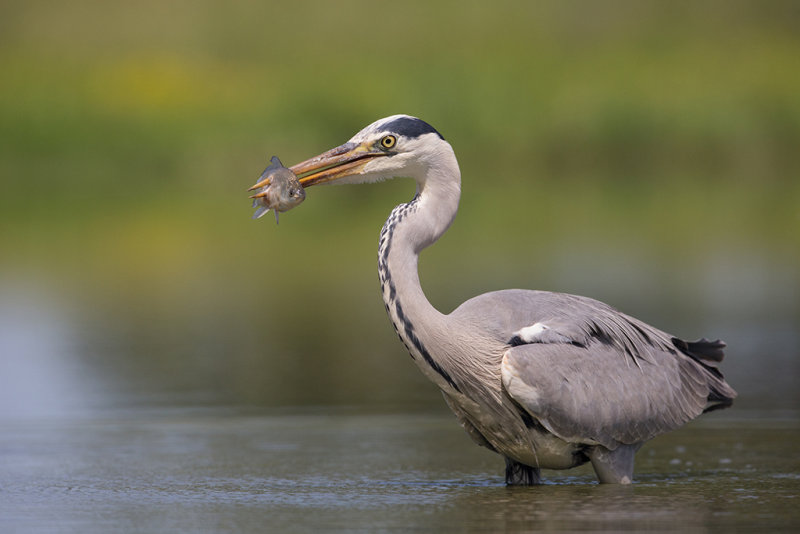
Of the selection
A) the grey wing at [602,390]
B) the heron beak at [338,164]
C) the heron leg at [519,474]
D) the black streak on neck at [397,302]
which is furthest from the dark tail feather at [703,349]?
the heron beak at [338,164]

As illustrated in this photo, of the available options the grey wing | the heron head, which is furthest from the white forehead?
the grey wing

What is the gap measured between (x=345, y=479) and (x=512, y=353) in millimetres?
1367

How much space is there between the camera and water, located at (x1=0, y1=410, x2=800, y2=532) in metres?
7.73

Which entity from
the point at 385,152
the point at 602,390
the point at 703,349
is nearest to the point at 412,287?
the point at 385,152

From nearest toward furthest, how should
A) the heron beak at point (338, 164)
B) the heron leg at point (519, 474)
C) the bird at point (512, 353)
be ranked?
the bird at point (512, 353), the heron beak at point (338, 164), the heron leg at point (519, 474)

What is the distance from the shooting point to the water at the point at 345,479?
7.73m

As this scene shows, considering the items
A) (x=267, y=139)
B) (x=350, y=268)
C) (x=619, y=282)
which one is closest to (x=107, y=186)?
(x=267, y=139)

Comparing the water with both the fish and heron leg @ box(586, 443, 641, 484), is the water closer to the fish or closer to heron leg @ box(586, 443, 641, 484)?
heron leg @ box(586, 443, 641, 484)

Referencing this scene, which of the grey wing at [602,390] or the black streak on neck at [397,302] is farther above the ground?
the black streak on neck at [397,302]

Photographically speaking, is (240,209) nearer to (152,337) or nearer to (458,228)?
(458,228)

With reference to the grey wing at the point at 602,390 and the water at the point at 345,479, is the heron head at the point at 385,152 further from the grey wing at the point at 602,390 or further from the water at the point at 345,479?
the water at the point at 345,479

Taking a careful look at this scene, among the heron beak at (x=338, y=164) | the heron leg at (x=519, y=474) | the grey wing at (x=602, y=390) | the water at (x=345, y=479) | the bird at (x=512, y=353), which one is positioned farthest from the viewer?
the heron leg at (x=519, y=474)

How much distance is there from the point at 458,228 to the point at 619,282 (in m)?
11.2

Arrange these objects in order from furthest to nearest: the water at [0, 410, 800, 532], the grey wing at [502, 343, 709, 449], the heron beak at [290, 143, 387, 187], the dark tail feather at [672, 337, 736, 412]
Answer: the dark tail feather at [672, 337, 736, 412] < the heron beak at [290, 143, 387, 187] < the grey wing at [502, 343, 709, 449] < the water at [0, 410, 800, 532]
